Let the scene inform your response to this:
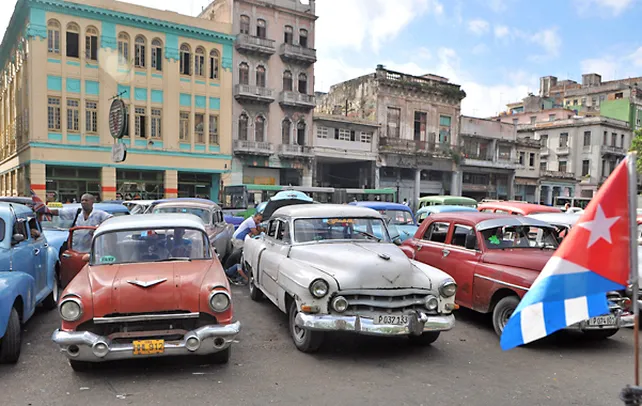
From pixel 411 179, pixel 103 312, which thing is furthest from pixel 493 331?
pixel 411 179

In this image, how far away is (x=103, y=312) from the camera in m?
4.73

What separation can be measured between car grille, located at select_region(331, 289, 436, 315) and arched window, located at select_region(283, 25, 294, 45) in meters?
30.3

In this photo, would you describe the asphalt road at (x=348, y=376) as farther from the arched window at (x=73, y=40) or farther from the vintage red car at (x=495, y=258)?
the arched window at (x=73, y=40)

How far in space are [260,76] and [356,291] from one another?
2878 centimetres

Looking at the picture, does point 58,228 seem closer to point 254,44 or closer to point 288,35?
point 254,44

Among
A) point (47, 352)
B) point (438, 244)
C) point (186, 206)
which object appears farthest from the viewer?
point (186, 206)

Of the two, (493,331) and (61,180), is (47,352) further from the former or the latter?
(61,180)

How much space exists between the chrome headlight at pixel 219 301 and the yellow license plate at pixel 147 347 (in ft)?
2.05

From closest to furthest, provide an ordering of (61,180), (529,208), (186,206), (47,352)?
(47,352) → (186,206) → (529,208) → (61,180)

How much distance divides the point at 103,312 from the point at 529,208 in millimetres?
12183

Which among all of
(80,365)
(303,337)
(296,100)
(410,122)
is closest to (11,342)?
(80,365)

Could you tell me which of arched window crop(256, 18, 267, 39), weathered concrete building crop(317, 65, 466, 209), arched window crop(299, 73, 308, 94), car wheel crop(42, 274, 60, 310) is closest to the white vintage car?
car wheel crop(42, 274, 60, 310)

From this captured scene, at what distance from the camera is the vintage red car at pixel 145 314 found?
4.66 meters

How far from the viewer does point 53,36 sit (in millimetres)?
25266
